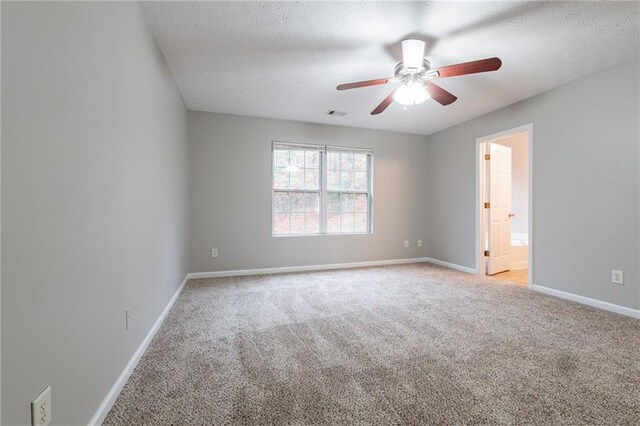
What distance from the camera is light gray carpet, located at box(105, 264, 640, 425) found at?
1.42 metres

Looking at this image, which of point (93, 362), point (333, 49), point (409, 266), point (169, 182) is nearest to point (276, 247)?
point (169, 182)

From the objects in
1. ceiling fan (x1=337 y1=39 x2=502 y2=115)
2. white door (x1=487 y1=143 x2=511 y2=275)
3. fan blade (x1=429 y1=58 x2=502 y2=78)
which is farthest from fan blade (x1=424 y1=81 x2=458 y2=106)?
white door (x1=487 y1=143 x2=511 y2=275)

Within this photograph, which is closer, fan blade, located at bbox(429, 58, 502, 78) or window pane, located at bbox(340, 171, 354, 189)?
fan blade, located at bbox(429, 58, 502, 78)

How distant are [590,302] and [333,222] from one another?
3323 millimetres

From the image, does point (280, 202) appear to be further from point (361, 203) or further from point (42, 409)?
point (42, 409)

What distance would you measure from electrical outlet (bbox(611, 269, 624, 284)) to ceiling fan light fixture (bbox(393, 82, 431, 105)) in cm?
258

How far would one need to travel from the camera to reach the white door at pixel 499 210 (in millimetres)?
4365

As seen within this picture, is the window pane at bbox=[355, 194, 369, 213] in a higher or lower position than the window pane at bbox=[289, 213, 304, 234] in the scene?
higher

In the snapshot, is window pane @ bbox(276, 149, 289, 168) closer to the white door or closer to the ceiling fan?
the ceiling fan

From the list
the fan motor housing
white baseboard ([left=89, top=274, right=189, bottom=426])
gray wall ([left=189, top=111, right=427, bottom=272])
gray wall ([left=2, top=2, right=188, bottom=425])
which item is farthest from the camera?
gray wall ([left=189, top=111, right=427, bottom=272])

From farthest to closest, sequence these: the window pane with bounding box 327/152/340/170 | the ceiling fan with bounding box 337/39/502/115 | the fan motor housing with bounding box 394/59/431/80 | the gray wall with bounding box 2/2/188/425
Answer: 1. the window pane with bounding box 327/152/340/170
2. the fan motor housing with bounding box 394/59/431/80
3. the ceiling fan with bounding box 337/39/502/115
4. the gray wall with bounding box 2/2/188/425

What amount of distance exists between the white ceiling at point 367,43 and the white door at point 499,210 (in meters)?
1.12

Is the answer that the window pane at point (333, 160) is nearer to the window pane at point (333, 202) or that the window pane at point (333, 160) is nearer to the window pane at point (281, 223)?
the window pane at point (333, 202)

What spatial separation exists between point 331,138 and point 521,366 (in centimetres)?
386
